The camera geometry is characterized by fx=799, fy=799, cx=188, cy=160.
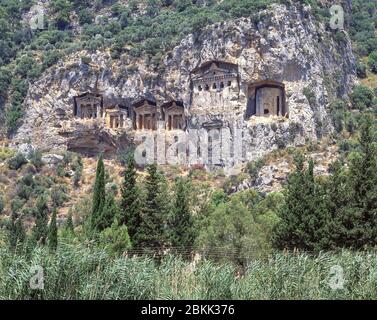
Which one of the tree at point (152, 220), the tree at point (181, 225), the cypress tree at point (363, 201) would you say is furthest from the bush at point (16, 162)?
the cypress tree at point (363, 201)

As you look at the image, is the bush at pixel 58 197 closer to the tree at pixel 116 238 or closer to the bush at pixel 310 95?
the bush at pixel 310 95

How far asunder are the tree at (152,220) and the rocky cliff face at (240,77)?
27841 mm

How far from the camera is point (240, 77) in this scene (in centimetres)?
7112

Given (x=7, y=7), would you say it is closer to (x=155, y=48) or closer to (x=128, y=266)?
(x=155, y=48)

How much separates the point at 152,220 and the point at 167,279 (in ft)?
38.6

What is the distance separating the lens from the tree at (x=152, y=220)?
40.5 meters

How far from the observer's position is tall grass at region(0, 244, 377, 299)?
27844 millimetres

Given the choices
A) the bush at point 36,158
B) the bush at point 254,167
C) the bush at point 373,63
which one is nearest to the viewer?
the bush at point 254,167

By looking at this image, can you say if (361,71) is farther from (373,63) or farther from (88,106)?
(88,106)

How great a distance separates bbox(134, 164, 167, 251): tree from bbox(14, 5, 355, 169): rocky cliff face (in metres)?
27.8

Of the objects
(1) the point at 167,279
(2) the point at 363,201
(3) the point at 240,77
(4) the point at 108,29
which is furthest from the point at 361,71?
(1) the point at 167,279

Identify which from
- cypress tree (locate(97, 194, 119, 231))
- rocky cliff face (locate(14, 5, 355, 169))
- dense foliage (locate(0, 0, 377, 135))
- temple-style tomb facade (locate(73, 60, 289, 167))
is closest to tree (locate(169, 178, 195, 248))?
cypress tree (locate(97, 194, 119, 231))

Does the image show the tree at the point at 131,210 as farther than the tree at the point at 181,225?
No
